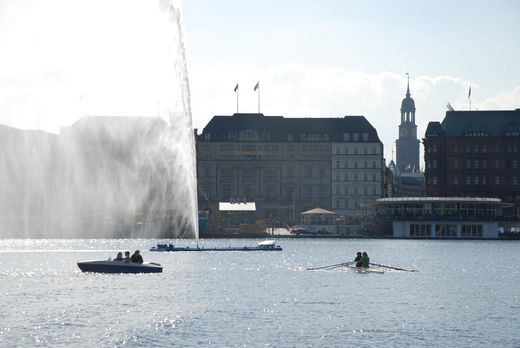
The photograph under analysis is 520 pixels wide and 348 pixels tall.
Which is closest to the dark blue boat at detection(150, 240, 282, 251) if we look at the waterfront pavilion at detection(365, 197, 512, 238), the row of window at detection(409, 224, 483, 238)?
the waterfront pavilion at detection(365, 197, 512, 238)

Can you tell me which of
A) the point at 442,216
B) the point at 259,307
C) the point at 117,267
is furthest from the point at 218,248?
the point at 442,216

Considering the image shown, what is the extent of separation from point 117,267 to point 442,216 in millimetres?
119792

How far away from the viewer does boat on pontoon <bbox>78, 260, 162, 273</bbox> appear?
78.4 metres

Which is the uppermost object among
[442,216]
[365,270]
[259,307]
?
[442,216]

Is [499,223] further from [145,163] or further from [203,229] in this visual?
[145,163]

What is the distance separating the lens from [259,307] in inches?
2232

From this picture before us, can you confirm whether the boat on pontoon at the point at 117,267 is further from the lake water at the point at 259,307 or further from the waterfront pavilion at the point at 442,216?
the waterfront pavilion at the point at 442,216

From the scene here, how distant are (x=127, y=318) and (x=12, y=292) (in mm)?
19103

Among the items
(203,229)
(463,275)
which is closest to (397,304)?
(463,275)

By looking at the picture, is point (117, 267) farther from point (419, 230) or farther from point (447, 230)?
point (447, 230)

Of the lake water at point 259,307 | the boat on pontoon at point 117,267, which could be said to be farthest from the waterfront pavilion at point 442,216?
the boat on pontoon at point 117,267

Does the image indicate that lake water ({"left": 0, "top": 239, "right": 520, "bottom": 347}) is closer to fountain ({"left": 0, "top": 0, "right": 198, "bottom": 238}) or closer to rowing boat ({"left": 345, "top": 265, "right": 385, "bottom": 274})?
rowing boat ({"left": 345, "top": 265, "right": 385, "bottom": 274})

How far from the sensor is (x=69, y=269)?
90875 millimetres

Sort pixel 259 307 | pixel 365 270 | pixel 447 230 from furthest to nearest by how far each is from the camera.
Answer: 1. pixel 447 230
2. pixel 365 270
3. pixel 259 307
